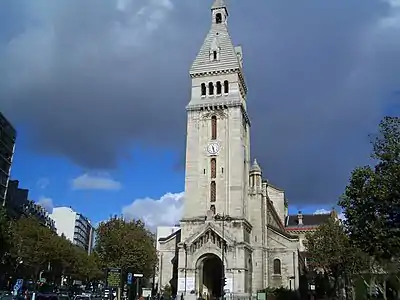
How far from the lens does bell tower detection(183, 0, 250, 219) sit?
6881cm

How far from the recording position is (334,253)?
181 ft

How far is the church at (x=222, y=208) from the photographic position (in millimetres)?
64312

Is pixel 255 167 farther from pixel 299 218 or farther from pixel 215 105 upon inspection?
pixel 299 218

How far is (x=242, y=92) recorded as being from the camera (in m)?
76.9

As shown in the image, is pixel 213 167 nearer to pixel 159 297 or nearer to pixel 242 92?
pixel 242 92

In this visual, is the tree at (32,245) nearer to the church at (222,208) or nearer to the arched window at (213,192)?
the church at (222,208)

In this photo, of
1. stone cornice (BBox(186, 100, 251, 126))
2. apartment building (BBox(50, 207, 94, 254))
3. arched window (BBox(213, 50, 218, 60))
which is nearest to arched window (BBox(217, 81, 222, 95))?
stone cornice (BBox(186, 100, 251, 126))

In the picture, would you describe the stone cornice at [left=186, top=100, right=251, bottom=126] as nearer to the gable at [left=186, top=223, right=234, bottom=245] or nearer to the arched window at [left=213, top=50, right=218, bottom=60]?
the arched window at [left=213, top=50, right=218, bottom=60]

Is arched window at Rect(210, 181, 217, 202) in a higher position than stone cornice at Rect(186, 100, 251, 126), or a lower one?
lower

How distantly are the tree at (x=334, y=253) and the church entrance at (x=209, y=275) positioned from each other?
14.0 meters

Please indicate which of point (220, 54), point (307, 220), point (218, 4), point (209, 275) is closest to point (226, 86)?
point (220, 54)

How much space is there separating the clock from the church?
0.51 ft

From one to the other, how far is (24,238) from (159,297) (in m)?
22.6

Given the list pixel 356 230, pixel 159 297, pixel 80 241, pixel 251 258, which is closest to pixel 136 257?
pixel 159 297
